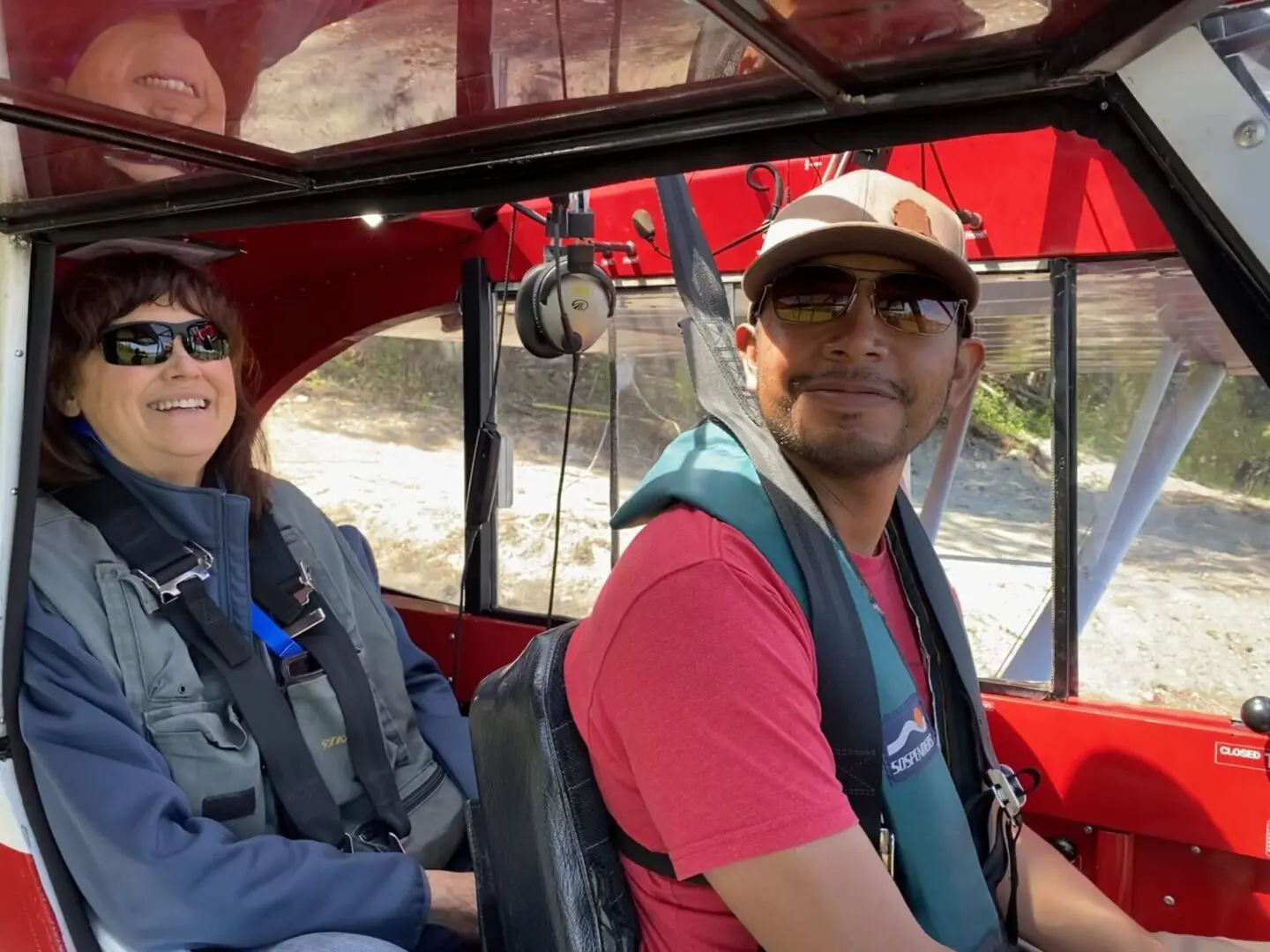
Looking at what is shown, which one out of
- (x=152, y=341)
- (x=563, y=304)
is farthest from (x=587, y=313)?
(x=152, y=341)

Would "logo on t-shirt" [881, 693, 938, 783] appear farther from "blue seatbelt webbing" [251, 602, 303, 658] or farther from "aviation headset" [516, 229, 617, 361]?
"aviation headset" [516, 229, 617, 361]

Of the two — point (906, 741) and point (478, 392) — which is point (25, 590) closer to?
point (906, 741)

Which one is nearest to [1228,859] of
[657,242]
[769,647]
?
[769,647]

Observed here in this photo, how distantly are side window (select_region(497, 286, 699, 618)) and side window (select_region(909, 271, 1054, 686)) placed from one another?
82cm

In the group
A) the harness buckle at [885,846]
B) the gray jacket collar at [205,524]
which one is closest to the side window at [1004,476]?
the harness buckle at [885,846]

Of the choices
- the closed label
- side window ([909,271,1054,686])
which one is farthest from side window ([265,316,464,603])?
the closed label

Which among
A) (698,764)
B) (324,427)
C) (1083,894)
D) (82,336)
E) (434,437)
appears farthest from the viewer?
(324,427)

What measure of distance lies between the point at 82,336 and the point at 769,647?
5.71 ft

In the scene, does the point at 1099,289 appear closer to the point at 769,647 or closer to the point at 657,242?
the point at 657,242

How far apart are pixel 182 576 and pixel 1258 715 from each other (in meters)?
2.22

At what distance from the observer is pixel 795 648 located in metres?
1.14

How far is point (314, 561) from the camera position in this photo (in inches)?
92.5

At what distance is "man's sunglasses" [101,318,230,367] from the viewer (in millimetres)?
2107

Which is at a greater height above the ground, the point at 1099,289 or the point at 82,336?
the point at 1099,289
